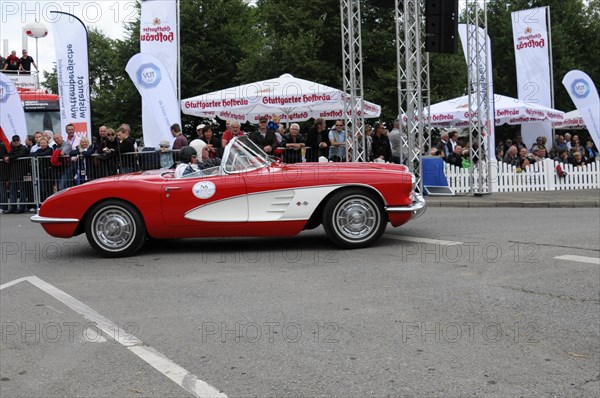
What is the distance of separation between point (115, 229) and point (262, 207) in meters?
1.88

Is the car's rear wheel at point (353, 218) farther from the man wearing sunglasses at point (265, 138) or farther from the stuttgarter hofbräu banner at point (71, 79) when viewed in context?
the stuttgarter hofbräu banner at point (71, 79)

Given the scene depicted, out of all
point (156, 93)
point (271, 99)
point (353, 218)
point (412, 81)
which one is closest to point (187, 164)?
point (353, 218)

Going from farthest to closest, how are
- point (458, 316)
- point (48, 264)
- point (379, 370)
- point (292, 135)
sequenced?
point (292, 135)
point (48, 264)
point (458, 316)
point (379, 370)

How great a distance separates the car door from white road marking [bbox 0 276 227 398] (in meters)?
2.04

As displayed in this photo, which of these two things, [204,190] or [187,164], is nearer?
[204,190]

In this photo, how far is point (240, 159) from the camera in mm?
8930

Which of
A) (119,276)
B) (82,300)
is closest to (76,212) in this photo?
(119,276)

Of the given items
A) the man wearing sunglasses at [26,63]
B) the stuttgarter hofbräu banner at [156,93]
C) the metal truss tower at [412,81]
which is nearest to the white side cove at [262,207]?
the metal truss tower at [412,81]

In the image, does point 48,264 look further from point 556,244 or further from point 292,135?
point 292,135

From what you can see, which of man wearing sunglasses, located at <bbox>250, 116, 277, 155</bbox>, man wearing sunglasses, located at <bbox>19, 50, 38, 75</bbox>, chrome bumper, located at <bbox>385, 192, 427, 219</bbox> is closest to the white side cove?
chrome bumper, located at <bbox>385, 192, 427, 219</bbox>

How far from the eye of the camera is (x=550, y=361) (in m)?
4.55

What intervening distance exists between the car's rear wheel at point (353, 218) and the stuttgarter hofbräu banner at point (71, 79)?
1057cm

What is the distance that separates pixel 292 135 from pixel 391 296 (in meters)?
10.1

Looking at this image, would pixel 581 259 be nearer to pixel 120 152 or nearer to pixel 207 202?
pixel 207 202
